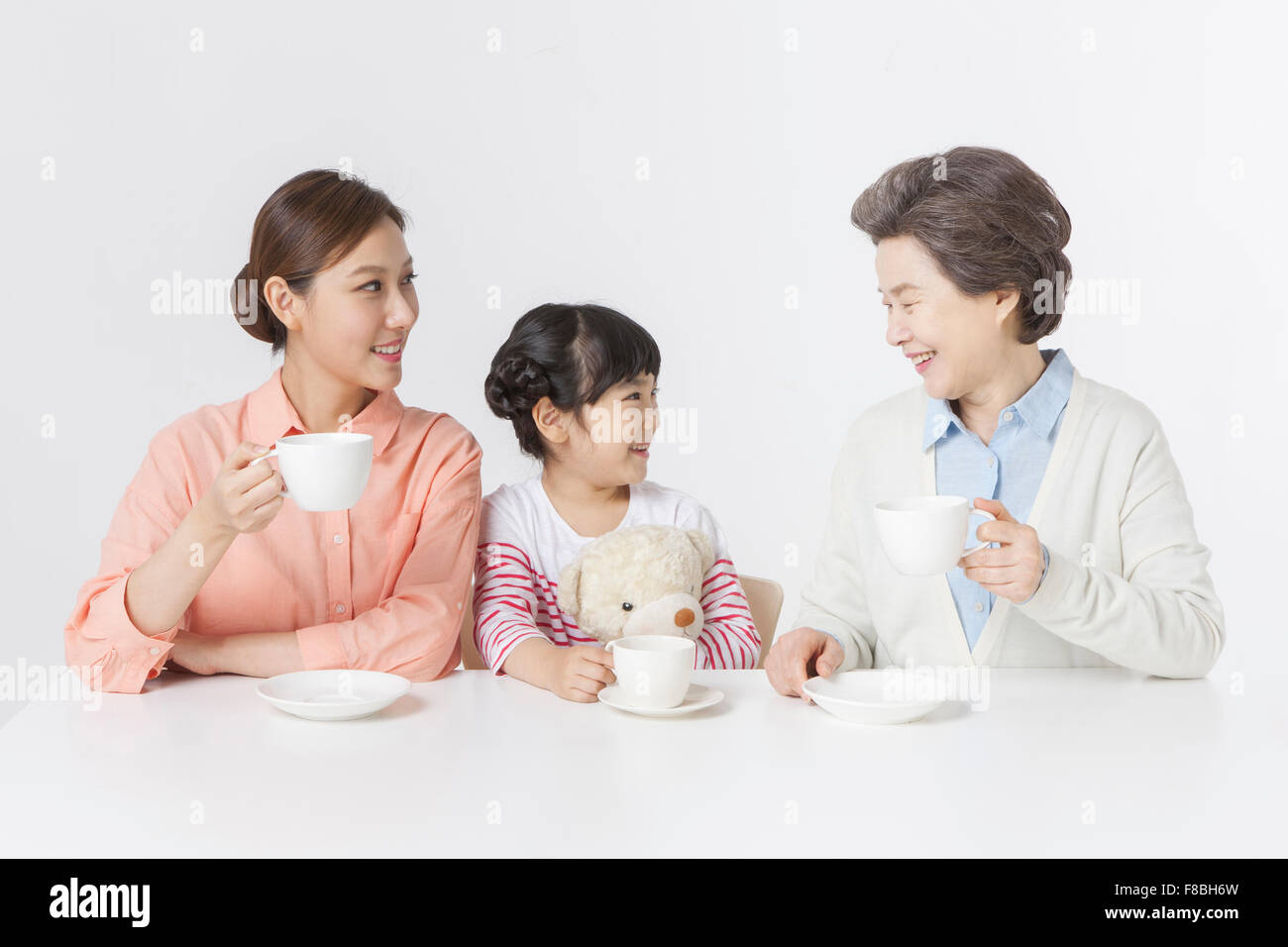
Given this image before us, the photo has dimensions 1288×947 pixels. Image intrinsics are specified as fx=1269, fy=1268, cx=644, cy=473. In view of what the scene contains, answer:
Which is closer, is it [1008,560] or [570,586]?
[1008,560]

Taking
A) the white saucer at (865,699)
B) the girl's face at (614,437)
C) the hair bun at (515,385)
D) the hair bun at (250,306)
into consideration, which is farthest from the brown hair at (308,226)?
the white saucer at (865,699)

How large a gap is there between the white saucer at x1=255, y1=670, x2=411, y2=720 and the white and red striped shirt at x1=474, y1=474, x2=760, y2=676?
0.95 feet

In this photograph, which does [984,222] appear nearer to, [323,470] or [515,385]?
[515,385]

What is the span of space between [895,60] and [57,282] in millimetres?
2377

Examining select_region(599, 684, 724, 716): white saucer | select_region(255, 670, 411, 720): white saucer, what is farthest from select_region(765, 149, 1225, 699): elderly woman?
select_region(255, 670, 411, 720): white saucer

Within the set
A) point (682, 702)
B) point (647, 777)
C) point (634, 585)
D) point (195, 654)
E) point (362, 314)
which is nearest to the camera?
point (647, 777)

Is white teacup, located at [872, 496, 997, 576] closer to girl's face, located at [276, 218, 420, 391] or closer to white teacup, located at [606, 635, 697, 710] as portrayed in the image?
white teacup, located at [606, 635, 697, 710]

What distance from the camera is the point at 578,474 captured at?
7.32 feet

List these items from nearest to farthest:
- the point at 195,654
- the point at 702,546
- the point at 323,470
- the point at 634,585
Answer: the point at 323,470 → the point at 195,654 → the point at 634,585 → the point at 702,546

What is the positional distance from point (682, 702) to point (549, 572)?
609mm

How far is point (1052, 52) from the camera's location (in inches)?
140

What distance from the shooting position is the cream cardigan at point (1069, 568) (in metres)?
1.62

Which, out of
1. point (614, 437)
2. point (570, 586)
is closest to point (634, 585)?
point (570, 586)
